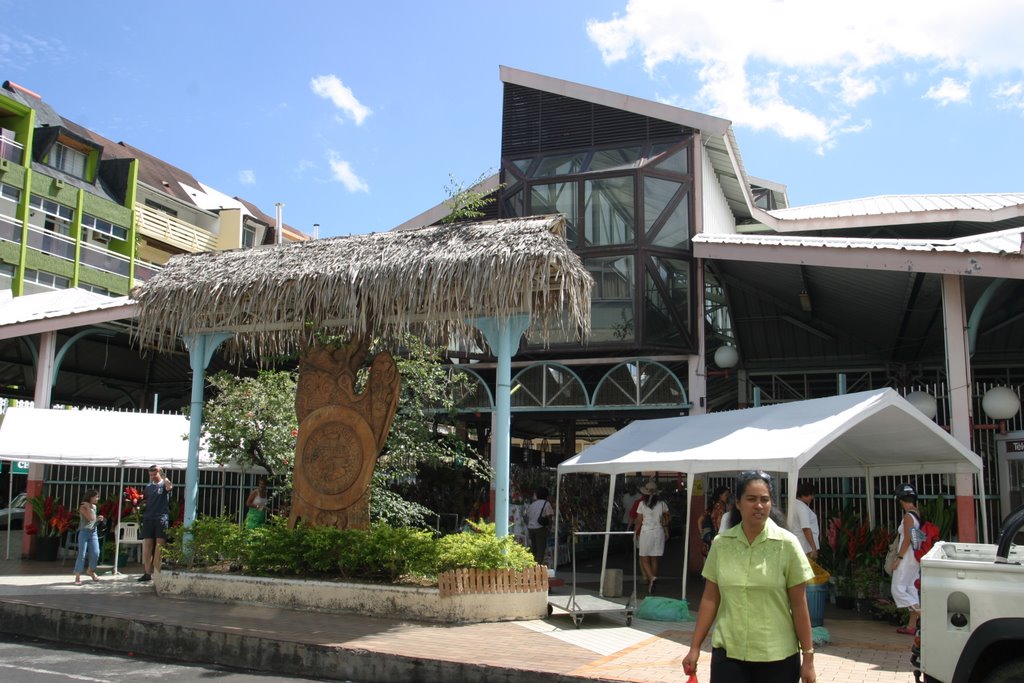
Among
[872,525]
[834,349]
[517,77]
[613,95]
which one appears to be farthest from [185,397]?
[872,525]

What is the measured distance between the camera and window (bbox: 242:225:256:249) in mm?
44569

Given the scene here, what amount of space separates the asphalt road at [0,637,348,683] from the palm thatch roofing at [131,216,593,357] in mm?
4324

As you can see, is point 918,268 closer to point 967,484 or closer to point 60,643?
point 967,484

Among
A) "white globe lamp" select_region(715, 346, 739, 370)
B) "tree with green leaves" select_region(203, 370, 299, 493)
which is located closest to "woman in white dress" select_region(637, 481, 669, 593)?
"white globe lamp" select_region(715, 346, 739, 370)

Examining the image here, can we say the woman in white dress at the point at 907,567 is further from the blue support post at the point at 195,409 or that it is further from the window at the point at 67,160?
the window at the point at 67,160

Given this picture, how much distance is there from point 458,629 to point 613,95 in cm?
1107

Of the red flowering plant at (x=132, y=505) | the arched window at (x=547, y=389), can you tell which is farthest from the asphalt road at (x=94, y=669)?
the arched window at (x=547, y=389)

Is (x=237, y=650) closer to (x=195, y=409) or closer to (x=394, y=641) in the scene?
(x=394, y=641)

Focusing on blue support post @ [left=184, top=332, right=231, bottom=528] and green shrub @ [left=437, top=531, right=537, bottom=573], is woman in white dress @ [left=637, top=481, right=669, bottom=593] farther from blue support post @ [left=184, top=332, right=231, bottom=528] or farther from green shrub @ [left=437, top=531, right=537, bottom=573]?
blue support post @ [left=184, top=332, right=231, bottom=528]

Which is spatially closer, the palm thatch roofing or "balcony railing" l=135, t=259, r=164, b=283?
the palm thatch roofing

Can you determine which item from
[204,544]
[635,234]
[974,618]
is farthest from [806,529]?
[204,544]

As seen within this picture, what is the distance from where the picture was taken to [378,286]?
10664mm

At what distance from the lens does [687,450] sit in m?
10.7

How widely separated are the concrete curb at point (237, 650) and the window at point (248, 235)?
36.1 meters
